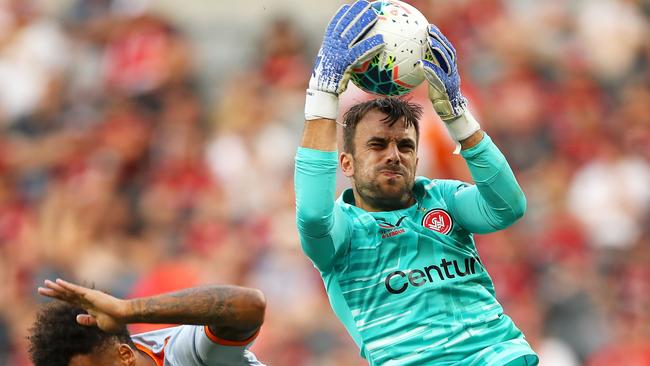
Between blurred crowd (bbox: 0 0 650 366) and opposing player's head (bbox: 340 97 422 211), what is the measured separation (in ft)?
11.1

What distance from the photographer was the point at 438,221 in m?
5.07

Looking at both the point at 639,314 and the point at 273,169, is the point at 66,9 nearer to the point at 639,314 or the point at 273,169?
the point at 273,169

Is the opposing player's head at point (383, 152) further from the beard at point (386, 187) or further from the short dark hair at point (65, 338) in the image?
the short dark hair at point (65, 338)

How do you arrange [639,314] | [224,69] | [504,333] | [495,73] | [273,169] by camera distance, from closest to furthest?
[504,333] → [639,314] → [273,169] → [495,73] → [224,69]

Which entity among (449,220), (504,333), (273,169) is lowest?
(504,333)

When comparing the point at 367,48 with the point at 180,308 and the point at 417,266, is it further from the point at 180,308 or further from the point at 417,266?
the point at 180,308

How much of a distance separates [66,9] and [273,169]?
12.2 feet

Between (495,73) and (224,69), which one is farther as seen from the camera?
(224,69)

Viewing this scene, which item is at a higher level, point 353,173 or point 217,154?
point 217,154

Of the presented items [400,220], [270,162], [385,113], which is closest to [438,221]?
[400,220]

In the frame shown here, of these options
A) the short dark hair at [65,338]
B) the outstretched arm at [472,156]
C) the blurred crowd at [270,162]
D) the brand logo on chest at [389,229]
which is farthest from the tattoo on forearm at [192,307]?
the blurred crowd at [270,162]

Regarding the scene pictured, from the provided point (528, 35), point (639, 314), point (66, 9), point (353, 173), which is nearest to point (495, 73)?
point (528, 35)

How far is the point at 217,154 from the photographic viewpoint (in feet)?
36.2

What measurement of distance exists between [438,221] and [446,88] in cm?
57
